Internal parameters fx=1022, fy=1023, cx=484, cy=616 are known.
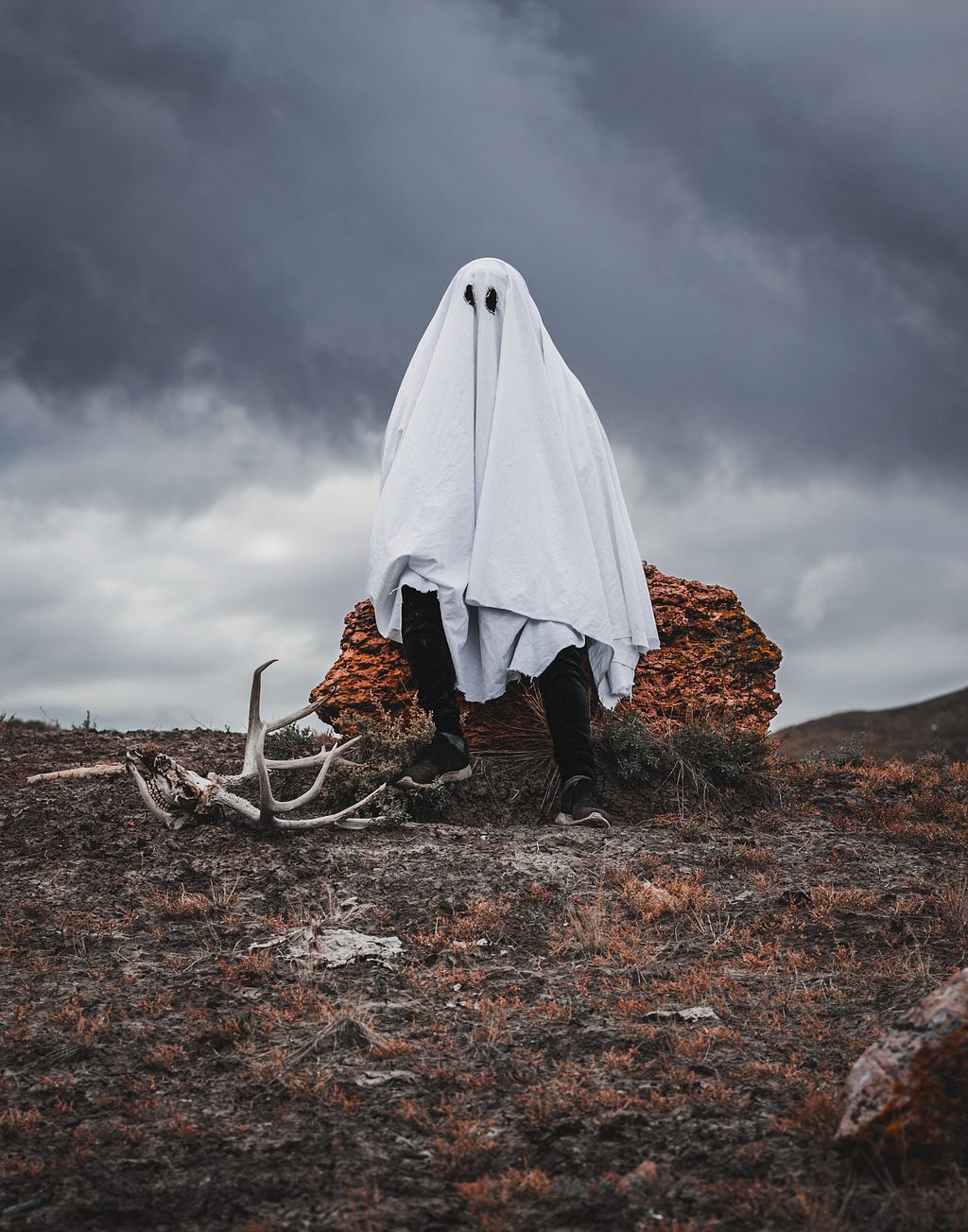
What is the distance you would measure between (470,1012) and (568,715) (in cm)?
243

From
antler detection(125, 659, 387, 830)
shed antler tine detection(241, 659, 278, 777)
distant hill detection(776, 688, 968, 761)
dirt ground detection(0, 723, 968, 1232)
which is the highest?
distant hill detection(776, 688, 968, 761)

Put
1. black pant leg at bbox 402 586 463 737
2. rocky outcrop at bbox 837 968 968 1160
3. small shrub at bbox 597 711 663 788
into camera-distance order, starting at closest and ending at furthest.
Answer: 1. rocky outcrop at bbox 837 968 968 1160
2. black pant leg at bbox 402 586 463 737
3. small shrub at bbox 597 711 663 788

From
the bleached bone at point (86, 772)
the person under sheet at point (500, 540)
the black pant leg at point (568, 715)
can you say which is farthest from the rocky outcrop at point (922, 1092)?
→ the bleached bone at point (86, 772)

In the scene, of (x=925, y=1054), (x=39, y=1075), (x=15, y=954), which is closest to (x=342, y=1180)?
(x=39, y=1075)

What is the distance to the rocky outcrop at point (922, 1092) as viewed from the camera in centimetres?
268

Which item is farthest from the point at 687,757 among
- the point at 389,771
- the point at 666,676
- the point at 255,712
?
the point at 255,712

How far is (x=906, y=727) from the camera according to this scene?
1992 cm

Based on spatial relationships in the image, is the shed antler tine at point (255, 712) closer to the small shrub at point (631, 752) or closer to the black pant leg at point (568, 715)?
the black pant leg at point (568, 715)

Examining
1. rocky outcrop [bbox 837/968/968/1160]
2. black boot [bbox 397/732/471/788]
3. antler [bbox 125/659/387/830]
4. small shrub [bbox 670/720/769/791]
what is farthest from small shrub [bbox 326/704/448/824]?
rocky outcrop [bbox 837/968/968/1160]

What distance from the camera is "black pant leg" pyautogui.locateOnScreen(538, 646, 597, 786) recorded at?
20.0 ft

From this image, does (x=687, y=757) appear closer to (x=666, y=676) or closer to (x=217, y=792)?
(x=666, y=676)

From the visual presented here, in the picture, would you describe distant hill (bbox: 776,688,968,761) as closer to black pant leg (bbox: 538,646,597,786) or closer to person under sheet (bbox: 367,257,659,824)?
person under sheet (bbox: 367,257,659,824)

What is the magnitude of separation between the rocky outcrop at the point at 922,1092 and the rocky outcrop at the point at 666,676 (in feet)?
13.2

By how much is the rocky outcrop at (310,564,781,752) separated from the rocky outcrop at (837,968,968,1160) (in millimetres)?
4024
